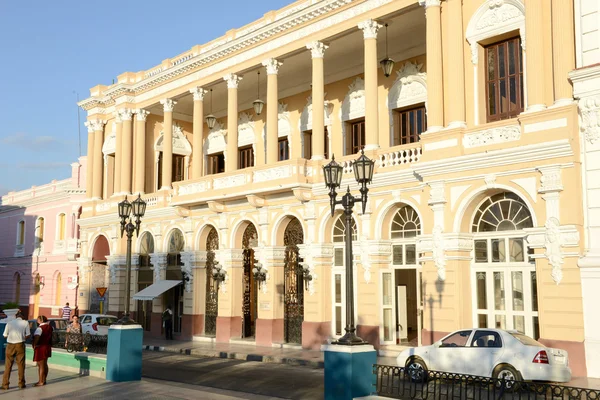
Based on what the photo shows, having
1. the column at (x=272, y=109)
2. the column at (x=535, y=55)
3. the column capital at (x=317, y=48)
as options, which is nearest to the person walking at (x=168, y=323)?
the column at (x=272, y=109)

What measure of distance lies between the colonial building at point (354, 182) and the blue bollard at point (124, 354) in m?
8.21

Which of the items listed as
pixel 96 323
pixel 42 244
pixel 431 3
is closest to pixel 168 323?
pixel 96 323

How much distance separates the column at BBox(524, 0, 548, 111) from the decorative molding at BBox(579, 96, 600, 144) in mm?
1095

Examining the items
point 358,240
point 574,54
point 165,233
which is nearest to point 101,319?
point 165,233

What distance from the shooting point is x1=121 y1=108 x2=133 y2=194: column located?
34.1m

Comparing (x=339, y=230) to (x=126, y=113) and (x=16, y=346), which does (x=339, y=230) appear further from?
(x=126, y=113)

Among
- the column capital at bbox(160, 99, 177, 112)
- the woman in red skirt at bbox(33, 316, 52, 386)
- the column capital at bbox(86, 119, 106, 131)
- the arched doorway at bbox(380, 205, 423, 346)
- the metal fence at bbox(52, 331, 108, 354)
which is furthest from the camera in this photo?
the column capital at bbox(86, 119, 106, 131)

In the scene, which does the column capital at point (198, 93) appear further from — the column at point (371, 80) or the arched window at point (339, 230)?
the arched window at point (339, 230)

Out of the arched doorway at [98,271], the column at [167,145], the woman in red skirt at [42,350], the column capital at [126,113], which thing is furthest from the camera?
the arched doorway at [98,271]

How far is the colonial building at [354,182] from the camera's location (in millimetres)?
17859

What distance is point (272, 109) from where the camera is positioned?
2677 cm

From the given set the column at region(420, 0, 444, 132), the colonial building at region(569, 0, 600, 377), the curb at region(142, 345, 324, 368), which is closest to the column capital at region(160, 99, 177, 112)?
the curb at region(142, 345, 324, 368)

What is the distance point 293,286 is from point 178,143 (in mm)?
13490

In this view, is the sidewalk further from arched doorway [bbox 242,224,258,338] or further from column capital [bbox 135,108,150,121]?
column capital [bbox 135,108,150,121]
